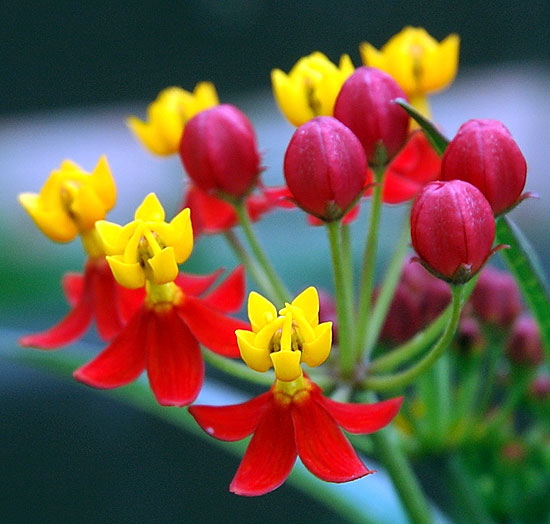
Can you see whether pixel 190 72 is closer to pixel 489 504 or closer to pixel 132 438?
pixel 132 438

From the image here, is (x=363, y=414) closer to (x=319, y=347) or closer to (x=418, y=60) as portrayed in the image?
(x=319, y=347)

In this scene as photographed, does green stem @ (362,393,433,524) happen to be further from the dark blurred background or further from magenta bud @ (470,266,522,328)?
the dark blurred background

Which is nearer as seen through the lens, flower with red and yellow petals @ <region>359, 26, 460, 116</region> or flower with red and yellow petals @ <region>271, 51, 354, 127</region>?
flower with red and yellow petals @ <region>271, 51, 354, 127</region>

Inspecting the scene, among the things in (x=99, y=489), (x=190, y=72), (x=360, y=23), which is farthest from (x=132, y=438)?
(x=360, y=23)

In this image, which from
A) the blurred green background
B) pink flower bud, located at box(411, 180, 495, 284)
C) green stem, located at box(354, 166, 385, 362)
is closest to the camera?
pink flower bud, located at box(411, 180, 495, 284)

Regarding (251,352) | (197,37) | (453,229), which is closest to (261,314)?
(251,352)

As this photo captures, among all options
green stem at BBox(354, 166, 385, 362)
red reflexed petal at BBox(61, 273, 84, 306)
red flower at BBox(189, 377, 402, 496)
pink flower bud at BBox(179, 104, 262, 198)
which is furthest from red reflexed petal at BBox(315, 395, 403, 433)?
red reflexed petal at BBox(61, 273, 84, 306)

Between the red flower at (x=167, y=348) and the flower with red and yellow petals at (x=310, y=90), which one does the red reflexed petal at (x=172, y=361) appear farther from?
the flower with red and yellow petals at (x=310, y=90)

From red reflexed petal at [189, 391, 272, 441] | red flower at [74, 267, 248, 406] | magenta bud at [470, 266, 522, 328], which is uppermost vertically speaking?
red flower at [74, 267, 248, 406]
